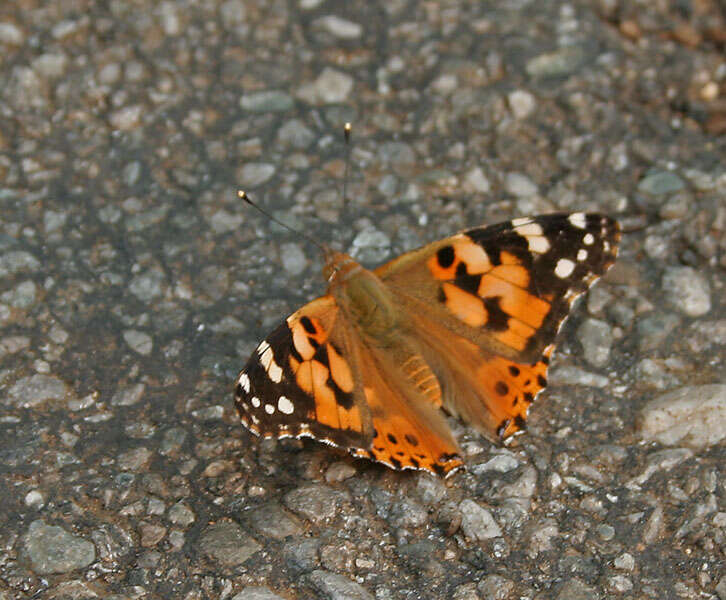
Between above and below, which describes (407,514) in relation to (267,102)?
below

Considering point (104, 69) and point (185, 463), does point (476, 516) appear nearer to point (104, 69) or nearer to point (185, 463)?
point (185, 463)

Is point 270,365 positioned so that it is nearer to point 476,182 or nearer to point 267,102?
point 476,182

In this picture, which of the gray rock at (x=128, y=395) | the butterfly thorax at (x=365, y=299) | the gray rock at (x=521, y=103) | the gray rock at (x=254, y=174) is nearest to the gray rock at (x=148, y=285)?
the gray rock at (x=128, y=395)

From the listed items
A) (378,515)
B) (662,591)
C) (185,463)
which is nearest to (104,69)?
(185,463)

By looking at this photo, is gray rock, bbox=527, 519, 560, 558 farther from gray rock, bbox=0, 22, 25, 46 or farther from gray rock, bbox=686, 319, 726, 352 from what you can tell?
gray rock, bbox=0, 22, 25, 46

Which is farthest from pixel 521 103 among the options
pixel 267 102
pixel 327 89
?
pixel 267 102

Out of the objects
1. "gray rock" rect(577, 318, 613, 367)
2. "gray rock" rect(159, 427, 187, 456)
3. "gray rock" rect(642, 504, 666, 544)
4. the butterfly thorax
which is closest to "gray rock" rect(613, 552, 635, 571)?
"gray rock" rect(642, 504, 666, 544)
